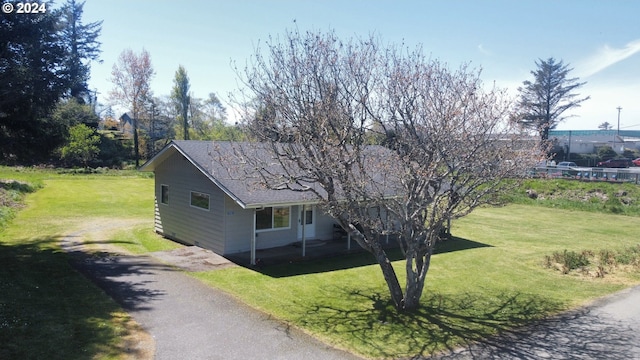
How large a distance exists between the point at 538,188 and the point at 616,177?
594 cm

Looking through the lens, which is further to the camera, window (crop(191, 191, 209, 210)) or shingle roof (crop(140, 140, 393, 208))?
window (crop(191, 191, 209, 210))

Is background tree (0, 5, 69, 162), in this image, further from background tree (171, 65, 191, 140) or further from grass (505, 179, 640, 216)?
background tree (171, 65, 191, 140)

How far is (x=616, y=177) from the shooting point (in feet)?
117

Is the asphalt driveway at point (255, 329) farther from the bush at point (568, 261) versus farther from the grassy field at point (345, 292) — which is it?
the bush at point (568, 261)

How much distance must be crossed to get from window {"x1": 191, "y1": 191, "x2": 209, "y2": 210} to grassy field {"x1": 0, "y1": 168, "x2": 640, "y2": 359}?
195cm

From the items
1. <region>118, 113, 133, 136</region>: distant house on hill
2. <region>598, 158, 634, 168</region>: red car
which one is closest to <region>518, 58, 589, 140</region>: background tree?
<region>598, 158, 634, 168</region>: red car

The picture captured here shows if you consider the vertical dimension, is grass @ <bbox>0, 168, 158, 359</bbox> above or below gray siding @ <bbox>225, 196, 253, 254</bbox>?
below

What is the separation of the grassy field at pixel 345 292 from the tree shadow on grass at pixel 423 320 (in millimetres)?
24

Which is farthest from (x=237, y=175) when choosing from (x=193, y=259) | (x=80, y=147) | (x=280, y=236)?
(x=80, y=147)

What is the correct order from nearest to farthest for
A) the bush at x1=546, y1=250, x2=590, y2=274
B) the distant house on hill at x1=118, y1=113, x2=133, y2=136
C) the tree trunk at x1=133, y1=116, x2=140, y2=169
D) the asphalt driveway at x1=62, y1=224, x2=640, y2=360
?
the asphalt driveway at x1=62, y1=224, x2=640, y2=360, the bush at x1=546, y1=250, x2=590, y2=274, the tree trunk at x1=133, y1=116, x2=140, y2=169, the distant house on hill at x1=118, y1=113, x2=133, y2=136

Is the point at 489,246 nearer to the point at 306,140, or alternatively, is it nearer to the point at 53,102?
the point at 306,140

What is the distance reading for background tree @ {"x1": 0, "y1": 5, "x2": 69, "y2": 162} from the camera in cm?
1280

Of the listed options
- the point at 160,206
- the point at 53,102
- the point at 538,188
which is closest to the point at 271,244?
the point at 160,206

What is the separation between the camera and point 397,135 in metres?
10.2
